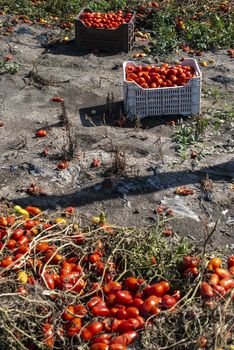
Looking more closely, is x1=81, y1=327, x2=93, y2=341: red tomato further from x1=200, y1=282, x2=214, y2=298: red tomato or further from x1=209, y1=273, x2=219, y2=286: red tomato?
x1=209, y1=273, x2=219, y2=286: red tomato

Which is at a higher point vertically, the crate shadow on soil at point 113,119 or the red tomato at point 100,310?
the red tomato at point 100,310

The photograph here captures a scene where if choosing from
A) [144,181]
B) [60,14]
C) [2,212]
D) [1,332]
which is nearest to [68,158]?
[144,181]

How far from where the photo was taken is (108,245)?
4473mm

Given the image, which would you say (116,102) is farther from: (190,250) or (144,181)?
(190,250)

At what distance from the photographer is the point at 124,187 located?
598 centimetres

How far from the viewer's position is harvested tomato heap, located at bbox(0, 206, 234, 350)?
12.4 feet

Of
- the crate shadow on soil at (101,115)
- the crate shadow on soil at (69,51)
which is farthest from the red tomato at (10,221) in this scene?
the crate shadow on soil at (69,51)

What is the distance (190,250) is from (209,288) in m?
0.60

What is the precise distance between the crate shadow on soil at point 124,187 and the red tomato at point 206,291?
2.02 m

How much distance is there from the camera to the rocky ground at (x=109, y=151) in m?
5.74

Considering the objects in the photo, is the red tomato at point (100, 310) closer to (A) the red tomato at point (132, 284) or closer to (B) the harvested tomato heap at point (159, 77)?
(A) the red tomato at point (132, 284)

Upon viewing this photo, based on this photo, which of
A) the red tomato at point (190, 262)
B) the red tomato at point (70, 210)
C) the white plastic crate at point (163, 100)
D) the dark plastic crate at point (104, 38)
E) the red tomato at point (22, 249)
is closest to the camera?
the red tomato at point (190, 262)

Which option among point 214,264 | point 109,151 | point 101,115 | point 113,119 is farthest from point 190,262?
point 101,115

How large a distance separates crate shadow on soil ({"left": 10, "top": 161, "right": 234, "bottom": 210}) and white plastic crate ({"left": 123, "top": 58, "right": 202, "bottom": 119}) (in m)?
1.17
